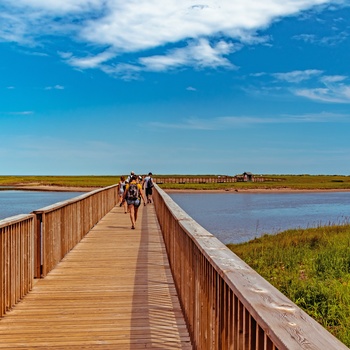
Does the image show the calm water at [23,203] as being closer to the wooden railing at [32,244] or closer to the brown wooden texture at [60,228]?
the brown wooden texture at [60,228]

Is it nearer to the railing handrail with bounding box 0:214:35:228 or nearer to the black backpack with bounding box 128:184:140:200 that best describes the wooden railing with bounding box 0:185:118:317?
the railing handrail with bounding box 0:214:35:228

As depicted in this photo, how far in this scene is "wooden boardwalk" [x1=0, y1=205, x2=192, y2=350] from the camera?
14.4 feet

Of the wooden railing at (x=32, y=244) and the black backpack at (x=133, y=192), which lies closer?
the wooden railing at (x=32, y=244)

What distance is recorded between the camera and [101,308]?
18.0ft

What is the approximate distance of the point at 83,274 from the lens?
7.32 m

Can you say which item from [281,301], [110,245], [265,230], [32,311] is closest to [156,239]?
[110,245]

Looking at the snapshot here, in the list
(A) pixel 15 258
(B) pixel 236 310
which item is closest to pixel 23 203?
(A) pixel 15 258

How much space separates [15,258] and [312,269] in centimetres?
848

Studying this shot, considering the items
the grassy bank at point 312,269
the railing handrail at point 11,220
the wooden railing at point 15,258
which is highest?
the railing handrail at point 11,220

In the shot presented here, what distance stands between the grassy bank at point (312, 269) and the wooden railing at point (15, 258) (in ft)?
14.9

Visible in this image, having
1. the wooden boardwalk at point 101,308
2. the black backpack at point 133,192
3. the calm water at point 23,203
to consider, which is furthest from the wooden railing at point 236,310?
the calm water at point 23,203

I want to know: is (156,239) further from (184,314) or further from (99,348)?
(99,348)

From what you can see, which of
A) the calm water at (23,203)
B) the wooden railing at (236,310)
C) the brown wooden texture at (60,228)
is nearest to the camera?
the wooden railing at (236,310)

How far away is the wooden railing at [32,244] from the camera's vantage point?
17.1 ft
